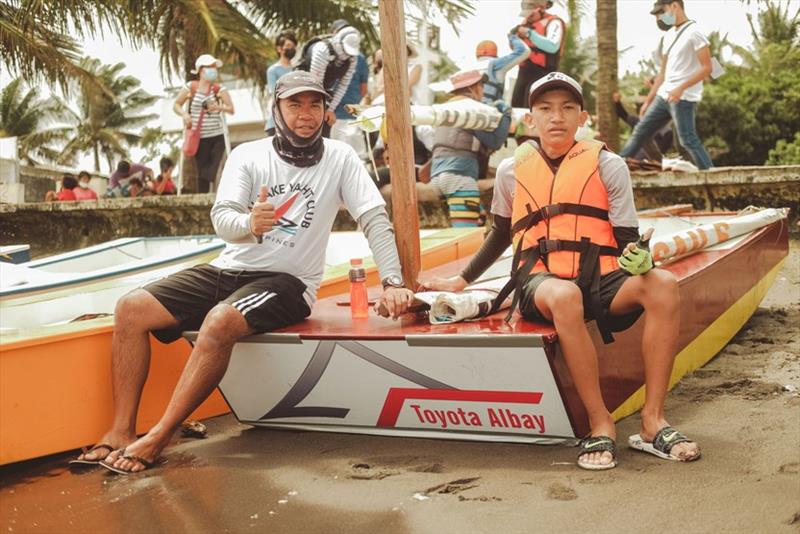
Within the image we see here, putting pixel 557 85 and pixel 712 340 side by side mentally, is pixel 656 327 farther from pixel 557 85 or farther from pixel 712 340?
pixel 712 340

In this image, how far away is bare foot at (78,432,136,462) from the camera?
379 cm

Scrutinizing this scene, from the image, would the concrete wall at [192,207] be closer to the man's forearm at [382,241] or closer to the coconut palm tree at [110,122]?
the man's forearm at [382,241]

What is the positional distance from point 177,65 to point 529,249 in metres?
11.7

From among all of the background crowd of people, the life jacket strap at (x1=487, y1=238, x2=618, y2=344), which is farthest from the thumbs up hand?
the background crowd of people

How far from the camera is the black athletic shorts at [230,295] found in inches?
153

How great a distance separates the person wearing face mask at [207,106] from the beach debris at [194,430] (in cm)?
608

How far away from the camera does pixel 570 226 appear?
3.70 metres

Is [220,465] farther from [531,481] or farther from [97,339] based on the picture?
[531,481]

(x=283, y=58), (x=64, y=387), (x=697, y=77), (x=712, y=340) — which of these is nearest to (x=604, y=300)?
(x=712, y=340)

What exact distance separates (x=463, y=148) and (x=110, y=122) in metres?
44.1

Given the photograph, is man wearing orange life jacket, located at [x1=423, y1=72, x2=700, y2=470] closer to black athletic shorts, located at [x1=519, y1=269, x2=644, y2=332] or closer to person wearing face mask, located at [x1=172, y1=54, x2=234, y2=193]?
black athletic shorts, located at [x1=519, y1=269, x2=644, y2=332]

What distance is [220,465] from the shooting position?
3.73 metres

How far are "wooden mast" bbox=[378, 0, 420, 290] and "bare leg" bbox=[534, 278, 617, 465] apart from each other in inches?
38.3

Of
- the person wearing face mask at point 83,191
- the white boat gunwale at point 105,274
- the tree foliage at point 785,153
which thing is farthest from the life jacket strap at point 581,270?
the tree foliage at point 785,153
